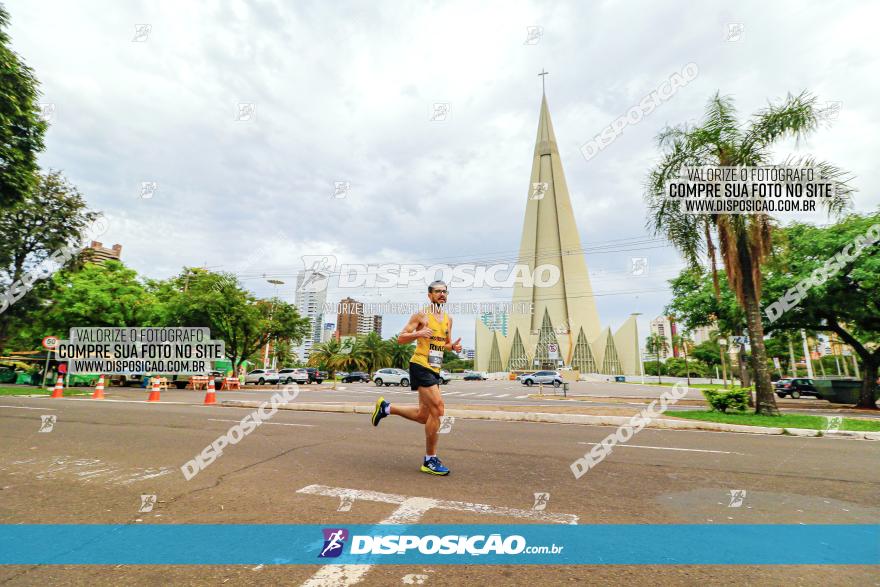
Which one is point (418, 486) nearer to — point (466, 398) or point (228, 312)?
point (466, 398)

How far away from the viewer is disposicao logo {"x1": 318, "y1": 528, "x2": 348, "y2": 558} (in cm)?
256

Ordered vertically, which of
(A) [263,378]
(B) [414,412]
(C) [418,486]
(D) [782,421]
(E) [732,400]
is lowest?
(A) [263,378]

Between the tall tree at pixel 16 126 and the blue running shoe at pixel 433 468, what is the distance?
1406cm

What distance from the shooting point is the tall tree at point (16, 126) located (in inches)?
410

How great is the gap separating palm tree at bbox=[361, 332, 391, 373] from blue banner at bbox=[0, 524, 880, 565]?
6082cm

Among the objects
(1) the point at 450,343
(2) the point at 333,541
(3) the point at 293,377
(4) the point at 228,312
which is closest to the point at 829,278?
(1) the point at 450,343

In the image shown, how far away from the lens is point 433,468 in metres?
4.55

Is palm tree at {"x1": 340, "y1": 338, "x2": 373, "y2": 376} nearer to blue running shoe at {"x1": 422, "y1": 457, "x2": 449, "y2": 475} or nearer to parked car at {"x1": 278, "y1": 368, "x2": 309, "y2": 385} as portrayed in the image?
parked car at {"x1": 278, "y1": 368, "x2": 309, "y2": 385}

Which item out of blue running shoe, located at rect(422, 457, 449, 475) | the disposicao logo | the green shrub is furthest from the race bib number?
the green shrub

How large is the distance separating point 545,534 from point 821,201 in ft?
46.8

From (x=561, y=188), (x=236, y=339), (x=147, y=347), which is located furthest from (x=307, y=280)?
(x=561, y=188)

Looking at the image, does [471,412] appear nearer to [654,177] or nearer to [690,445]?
[690,445]

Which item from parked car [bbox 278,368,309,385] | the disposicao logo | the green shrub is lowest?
parked car [bbox 278,368,309,385]

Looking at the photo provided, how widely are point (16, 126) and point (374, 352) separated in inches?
2132
